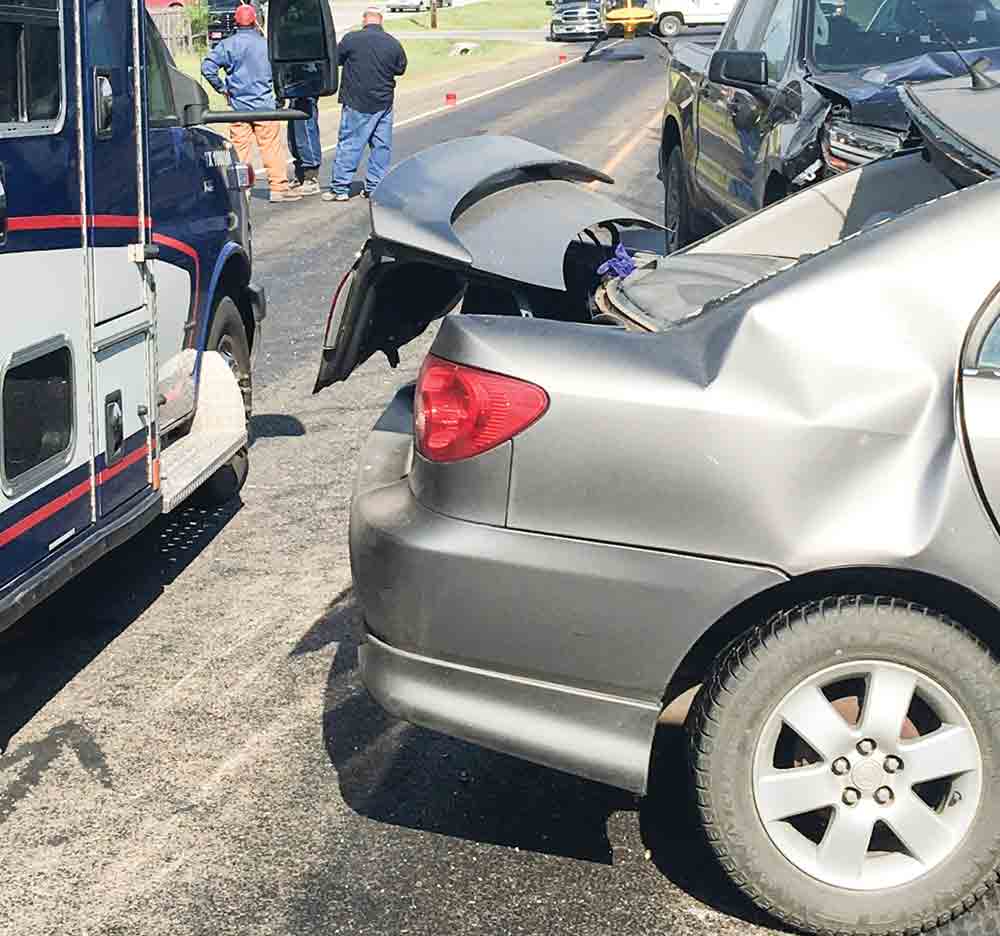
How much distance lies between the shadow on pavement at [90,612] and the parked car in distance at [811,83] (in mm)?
3208

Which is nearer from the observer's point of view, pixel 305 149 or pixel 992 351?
pixel 992 351

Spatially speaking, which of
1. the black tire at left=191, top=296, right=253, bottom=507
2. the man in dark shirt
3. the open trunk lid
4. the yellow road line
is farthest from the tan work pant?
the open trunk lid

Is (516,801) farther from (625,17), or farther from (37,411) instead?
(625,17)

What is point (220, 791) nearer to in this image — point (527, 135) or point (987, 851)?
point (987, 851)

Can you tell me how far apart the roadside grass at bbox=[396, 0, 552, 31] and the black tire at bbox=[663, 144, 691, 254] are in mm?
51794

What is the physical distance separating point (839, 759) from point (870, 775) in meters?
0.07

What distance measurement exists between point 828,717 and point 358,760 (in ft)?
4.81

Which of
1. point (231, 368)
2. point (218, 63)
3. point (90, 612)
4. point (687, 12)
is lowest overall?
point (687, 12)

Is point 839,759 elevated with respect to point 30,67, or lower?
lower

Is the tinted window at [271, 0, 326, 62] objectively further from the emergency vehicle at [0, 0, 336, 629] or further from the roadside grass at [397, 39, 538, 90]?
the roadside grass at [397, 39, 538, 90]

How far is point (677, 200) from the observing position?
38.6 feet

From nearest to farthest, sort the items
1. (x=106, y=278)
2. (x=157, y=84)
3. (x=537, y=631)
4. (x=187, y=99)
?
(x=537, y=631), (x=106, y=278), (x=157, y=84), (x=187, y=99)

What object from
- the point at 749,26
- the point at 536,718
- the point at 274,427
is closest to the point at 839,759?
the point at 536,718

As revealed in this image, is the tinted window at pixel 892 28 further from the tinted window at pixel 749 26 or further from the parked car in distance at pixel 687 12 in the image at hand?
the parked car in distance at pixel 687 12
